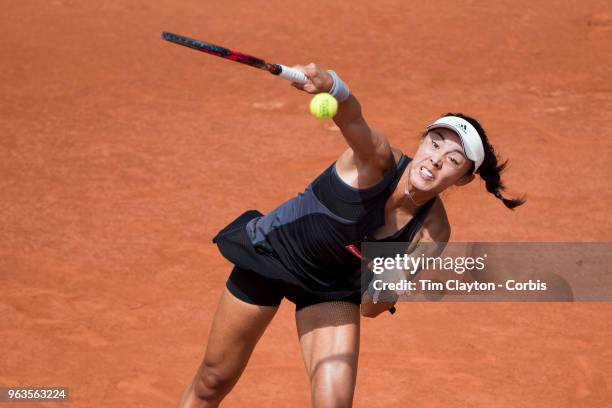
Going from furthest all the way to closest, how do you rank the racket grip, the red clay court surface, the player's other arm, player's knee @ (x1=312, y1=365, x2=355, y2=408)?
the red clay court surface, the player's other arm, player's knee @ (x1=312, y1=365, x2=355, y2=408), the racket grip

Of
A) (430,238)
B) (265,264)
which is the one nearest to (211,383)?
(265,264)

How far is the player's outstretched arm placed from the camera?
4.18 metres

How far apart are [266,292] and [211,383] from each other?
0.54m

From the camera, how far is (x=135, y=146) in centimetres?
916

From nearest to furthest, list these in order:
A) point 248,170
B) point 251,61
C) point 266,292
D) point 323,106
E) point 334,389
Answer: point 323,106, point 251,61, point 334,389, point 266,292, point 248,170

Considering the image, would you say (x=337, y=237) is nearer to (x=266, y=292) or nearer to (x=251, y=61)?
(x=266, y=292)

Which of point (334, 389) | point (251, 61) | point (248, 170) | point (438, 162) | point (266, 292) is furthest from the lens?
point (248, 170)

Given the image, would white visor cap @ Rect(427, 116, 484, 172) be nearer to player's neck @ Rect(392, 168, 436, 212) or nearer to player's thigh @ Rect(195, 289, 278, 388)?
player's neck @ Rect(392, 168, 436, 212)

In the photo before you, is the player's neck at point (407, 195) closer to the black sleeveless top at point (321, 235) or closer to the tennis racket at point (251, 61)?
the black sleeveless top at point (321, 235)

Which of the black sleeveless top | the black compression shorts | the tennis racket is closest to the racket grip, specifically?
the tennis racket

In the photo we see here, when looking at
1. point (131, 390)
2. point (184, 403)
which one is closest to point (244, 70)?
point (131, 390)

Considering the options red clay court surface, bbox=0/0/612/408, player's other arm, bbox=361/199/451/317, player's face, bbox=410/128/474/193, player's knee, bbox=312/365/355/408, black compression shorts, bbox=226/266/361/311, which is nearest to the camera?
player's face, bbox=410/128/474/193

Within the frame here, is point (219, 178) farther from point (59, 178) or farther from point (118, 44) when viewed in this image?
point (118, 44)

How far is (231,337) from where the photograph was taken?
5.02 m
